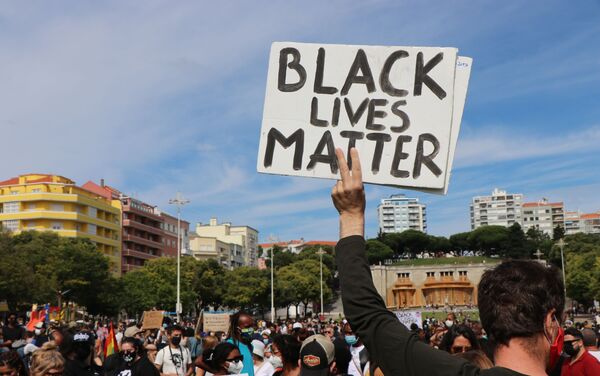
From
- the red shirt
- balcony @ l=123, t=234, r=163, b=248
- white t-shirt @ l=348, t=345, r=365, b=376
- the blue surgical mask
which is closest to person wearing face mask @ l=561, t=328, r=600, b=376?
the red shirt

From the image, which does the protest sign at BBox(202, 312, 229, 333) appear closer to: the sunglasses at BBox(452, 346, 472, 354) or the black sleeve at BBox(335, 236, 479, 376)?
the sunglasses at BBox(452, 346, 472, 354)

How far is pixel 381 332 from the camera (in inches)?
77.4

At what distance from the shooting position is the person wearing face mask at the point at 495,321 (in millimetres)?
1838

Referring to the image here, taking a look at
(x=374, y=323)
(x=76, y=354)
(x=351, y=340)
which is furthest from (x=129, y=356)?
(x=374, y=323)

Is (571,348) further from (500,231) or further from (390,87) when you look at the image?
(500,231)

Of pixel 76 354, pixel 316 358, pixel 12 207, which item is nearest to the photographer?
pixel 316 358

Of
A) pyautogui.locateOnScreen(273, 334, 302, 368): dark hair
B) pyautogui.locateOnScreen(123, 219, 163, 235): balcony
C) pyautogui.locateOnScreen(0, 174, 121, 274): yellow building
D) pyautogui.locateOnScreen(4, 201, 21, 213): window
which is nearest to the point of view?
pyautogui.locateOnScreen(273, 334, 302, 368): dark hair

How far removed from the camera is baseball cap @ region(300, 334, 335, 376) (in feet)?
15.0

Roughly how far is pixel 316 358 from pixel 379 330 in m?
2.71

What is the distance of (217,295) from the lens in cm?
8506

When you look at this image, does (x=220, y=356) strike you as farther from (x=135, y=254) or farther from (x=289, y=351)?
(x=135, y=254)

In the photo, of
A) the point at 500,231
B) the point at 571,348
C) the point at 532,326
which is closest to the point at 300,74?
the point at 532,326

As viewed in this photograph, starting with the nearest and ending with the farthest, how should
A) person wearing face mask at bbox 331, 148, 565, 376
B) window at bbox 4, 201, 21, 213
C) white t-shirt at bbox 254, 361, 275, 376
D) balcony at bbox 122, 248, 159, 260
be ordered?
person wearing face mask at bbox 331, 148, 565, 376
white t-shirt at bbox 254, 361, 275, 376
window at bbox 4, 201, 21, 213
balcony at bbox 122, 248, 159, 260

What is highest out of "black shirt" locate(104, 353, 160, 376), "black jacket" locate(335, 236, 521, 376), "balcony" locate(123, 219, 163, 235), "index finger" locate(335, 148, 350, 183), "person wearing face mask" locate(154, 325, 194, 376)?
"balcony" locate(123, 219, 163, 235)
